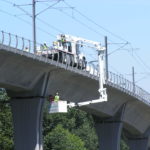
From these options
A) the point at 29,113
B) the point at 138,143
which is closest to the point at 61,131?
the point at 138,143

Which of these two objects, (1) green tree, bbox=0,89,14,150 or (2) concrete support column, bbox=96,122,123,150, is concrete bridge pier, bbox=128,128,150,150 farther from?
(1) green tree, bbox=0,89,14,150

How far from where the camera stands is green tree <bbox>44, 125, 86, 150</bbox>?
321 feet

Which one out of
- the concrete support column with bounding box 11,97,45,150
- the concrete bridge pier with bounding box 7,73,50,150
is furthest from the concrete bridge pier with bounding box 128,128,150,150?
the concrete support column with bounding box 11,97,45,150

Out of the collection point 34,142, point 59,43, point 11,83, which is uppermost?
point 59,43

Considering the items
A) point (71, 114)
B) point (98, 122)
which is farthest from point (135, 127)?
point (71, 114)

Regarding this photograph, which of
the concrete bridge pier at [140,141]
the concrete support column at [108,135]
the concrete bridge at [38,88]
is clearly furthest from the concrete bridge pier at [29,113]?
the concrete bridge pier at [140,141]

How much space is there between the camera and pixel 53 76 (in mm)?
48094

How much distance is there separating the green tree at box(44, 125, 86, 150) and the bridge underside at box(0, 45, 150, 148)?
3444 cm

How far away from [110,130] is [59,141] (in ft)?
114

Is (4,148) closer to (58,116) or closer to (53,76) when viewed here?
(58,116)

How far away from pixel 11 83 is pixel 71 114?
247 ft

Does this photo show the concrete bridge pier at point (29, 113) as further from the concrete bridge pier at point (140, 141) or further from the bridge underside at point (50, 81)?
the concrete bridge pier at point (140, 141)

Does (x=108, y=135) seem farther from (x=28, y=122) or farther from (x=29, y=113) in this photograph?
(x=28, y=122)

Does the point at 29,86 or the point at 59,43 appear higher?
the point at 59,43
